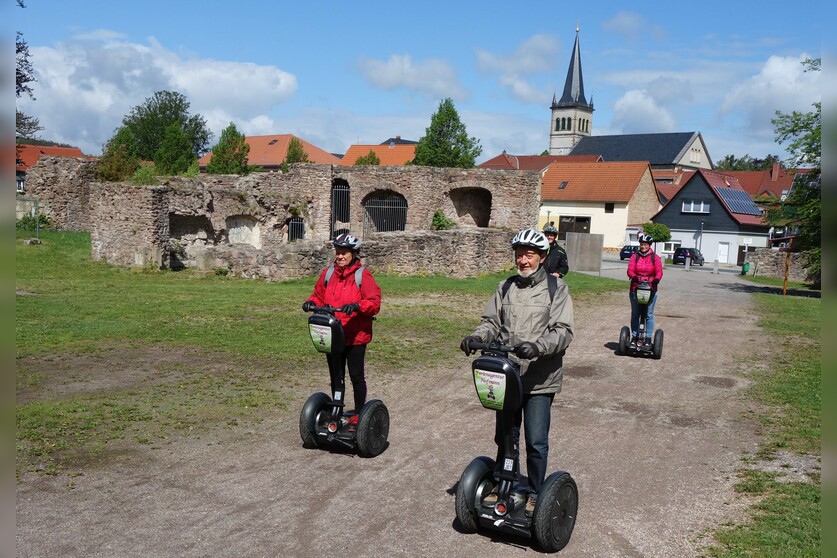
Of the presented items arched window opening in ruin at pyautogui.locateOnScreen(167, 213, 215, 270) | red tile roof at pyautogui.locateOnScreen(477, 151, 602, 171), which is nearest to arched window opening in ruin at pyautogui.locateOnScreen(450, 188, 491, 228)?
arched window opening in ruin at pyautogui.locateOnScreen(167, 213, 215, 270)

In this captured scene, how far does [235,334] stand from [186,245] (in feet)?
40.9

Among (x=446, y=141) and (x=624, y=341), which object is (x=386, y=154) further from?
(x=624, y=341)

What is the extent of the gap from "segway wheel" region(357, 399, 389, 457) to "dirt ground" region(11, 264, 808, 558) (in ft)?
0.29

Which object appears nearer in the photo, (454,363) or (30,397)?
(30,397)

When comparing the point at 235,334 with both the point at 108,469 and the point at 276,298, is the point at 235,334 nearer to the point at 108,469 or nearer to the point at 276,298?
the point at 276,298

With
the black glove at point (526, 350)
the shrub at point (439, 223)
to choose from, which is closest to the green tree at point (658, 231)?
the shrub at point (439, 223)

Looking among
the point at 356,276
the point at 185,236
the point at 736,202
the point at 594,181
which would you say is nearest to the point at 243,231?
the point at 185,236

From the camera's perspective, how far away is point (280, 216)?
86.8 ft

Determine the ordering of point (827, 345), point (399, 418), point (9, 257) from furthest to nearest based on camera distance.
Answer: point (399, 418), point (827, 345), point (9, 257)

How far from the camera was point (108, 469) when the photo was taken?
590 cm

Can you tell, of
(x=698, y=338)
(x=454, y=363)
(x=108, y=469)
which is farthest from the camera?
(x=698, y=338)

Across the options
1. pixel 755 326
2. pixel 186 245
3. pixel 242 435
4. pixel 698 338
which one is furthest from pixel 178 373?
pixel 186 245

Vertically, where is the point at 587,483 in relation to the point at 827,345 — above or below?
below

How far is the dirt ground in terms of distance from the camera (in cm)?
474
